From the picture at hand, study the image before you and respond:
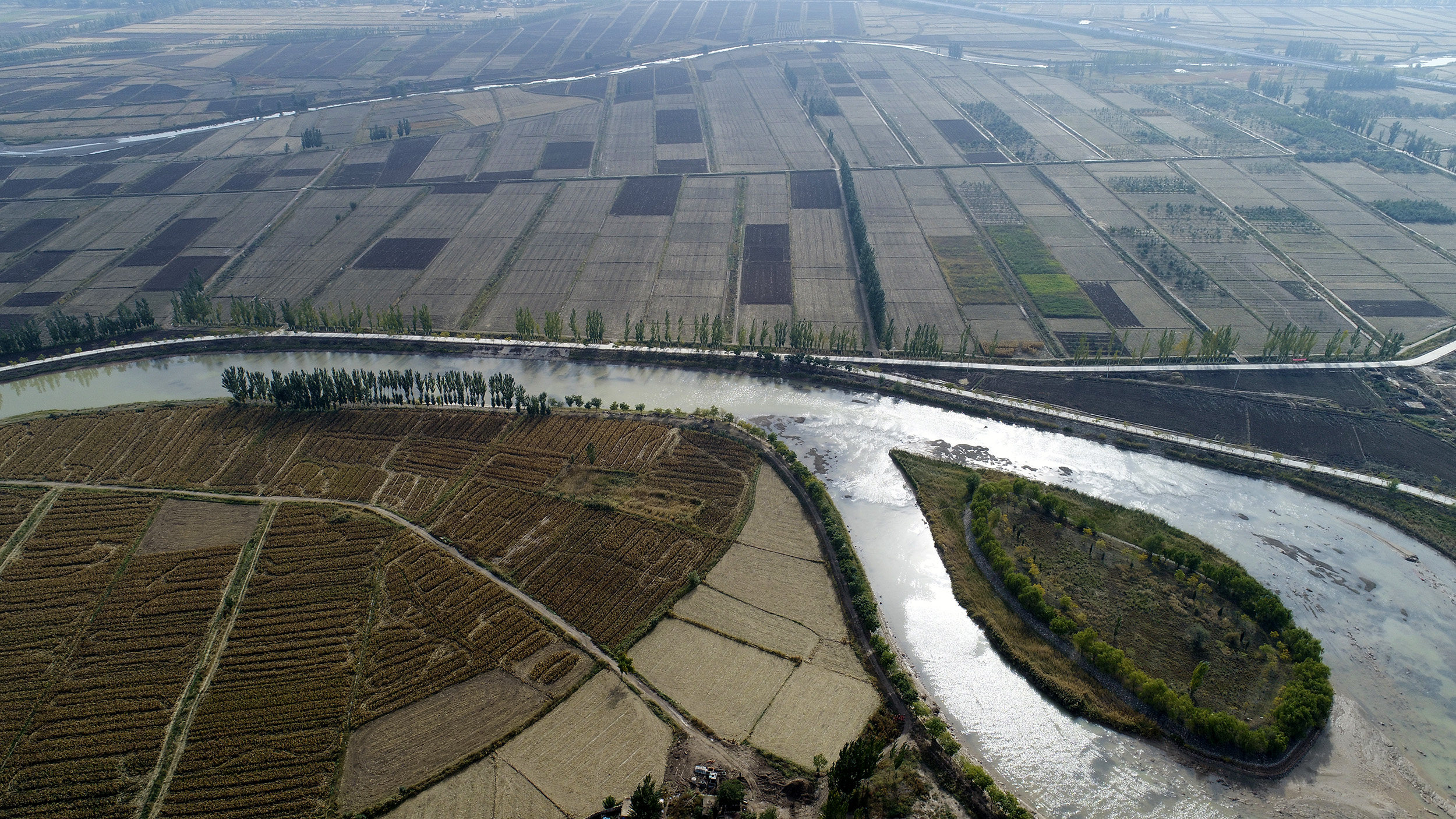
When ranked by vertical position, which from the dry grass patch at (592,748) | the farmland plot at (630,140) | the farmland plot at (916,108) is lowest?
the dry grass patch at (592,748)

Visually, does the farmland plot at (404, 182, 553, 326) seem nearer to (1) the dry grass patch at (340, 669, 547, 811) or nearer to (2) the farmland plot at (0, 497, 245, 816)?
(2) the farmland plot at (0, 497, 245, 816)

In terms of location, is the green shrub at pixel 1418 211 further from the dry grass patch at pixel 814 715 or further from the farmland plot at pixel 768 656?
the dry grass patch at pixel 814 715

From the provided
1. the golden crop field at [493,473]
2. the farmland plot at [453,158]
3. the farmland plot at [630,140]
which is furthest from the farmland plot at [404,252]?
the golden crop field at [493,473]

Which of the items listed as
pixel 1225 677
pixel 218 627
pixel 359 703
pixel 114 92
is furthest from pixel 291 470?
pixel 114 92

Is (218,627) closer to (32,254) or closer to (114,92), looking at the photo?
(32,254)

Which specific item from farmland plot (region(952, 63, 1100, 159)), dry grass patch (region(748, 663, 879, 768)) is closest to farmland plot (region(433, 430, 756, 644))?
dry grass patch (region(748, 663, 879, 768))

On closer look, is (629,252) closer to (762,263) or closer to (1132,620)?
(762,263)
